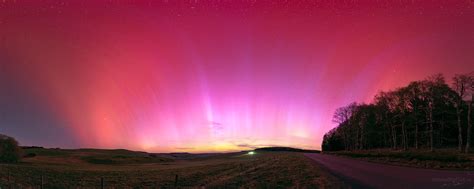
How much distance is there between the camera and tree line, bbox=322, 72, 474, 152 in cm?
6950

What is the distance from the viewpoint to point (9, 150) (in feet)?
236

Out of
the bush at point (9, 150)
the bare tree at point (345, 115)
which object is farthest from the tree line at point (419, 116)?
the bush at point (9, 150)

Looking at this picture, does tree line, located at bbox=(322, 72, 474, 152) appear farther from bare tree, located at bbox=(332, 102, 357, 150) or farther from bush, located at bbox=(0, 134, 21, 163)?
bush, located at bbox=(0, 134, 21, 163)

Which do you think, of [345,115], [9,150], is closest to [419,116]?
[345,115]

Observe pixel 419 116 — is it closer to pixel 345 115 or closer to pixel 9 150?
pixel 345 115

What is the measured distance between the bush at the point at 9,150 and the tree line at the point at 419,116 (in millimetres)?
74583

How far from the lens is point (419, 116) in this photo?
3381 inches

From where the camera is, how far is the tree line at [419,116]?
69.5m

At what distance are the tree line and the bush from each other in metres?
74.6

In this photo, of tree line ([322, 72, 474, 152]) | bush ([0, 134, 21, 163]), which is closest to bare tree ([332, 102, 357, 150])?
tree line ([322, 72, 474, 152])

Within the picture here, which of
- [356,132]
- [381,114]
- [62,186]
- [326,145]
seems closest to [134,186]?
[62,186]

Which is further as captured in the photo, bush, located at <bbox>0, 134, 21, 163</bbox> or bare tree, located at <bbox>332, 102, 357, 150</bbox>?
bare tree, located at <bbox>332, 102, 357, 150</bbox>

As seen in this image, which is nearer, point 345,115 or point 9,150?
point 9,150

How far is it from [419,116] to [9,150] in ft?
273
